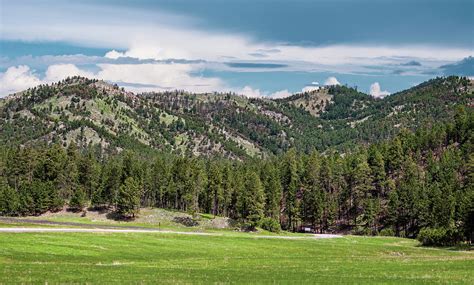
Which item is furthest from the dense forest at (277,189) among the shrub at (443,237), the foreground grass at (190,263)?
the foreground grass at (190,263)

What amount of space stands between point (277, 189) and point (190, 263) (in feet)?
355

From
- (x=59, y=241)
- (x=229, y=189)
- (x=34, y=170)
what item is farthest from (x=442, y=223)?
(x=34, y=170)

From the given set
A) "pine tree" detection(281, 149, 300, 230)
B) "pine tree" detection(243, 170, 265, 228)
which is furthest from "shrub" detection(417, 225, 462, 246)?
"pine tree" detection(281, 149, 300, 230)

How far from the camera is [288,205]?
166125 mm

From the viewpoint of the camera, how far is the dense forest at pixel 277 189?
5531 inches

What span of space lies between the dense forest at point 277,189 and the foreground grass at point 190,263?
5341 centimetres

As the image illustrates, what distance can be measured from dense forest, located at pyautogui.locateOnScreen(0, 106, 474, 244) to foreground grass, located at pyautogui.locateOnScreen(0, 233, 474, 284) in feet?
175

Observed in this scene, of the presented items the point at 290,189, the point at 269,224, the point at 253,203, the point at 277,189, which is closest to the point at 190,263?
the point at 269,224

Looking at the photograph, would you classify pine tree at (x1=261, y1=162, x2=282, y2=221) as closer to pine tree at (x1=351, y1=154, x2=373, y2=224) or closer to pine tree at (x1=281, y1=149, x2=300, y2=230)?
pine tree at (x1=281, y1=149, x2=300, y2=230)

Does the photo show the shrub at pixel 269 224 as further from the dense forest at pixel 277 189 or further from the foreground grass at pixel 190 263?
the foreground grass at pixel 190 263

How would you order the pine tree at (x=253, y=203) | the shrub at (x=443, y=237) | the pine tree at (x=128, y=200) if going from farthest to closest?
1. the pine tree at (x=128, y=200)
2. the pine tree at (x=253, y=203)
3. the shrub at (x=443, y=237)

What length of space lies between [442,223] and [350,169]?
59.7 meters

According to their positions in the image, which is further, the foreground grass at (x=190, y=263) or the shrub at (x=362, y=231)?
the shrub at (x=362, y=231)

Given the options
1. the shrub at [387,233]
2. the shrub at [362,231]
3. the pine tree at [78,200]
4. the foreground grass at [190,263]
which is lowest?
the shrub at [362,231]
